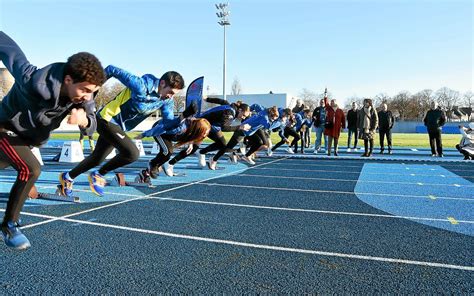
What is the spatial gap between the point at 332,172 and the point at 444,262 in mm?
6793

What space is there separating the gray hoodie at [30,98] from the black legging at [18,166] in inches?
3.1

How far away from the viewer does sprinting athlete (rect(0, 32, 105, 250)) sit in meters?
3.00

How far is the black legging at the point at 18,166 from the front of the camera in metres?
Result: 3.30

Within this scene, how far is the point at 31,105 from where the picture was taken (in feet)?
10.2

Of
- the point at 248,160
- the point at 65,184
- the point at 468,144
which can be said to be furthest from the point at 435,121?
the point at 65,184

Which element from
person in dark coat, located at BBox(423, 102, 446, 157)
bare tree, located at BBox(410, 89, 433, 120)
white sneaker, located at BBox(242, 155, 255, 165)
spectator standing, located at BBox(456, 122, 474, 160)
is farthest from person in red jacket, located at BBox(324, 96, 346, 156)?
bare tree, located at BBox(410, 89, 433, 120)

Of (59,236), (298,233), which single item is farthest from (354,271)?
(59,236)

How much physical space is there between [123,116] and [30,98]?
9.49ft

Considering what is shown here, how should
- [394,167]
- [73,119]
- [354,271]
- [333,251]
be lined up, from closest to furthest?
1. [354,271]
2. [73,119]
3. [333,251]
4. [394,167]

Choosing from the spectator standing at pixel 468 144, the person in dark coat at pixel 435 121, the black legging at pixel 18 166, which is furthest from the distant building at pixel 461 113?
the black legging at pixel 18 166

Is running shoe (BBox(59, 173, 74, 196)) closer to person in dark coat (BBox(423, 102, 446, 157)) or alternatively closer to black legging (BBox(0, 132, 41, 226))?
black legging (BBox(0, 132, 41, 226))

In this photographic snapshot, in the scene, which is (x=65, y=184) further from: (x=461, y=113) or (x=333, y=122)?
(x=461, y=113)

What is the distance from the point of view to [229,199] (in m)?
6.24

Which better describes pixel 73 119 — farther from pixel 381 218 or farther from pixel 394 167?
pixel 394 167
